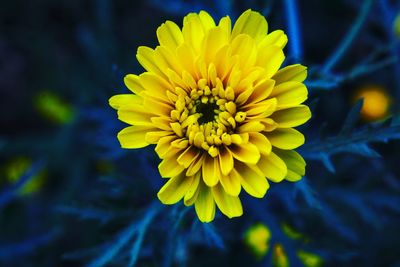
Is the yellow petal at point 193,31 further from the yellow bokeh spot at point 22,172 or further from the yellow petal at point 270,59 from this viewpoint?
the yellow bokeh spot at point 22,172

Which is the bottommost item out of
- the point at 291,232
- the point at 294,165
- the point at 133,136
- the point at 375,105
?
the point at 291,232

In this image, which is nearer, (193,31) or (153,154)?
(193,31)

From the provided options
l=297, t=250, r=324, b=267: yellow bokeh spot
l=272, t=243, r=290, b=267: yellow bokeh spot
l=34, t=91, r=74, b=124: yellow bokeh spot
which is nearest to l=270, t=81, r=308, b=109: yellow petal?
l=272, t=243, r=290, b=267: yellow bokeh spot

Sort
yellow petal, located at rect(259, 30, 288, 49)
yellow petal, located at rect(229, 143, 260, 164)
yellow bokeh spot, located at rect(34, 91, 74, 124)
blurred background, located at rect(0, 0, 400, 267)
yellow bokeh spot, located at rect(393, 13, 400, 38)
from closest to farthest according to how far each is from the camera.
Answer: yellow petal, located at rect(229, 143, 260, 164), yellow petal, located at rect(259, 30, 288, 49), blurred background, located at rect(0, 0, 400, 267), yellow bokeh spot, located at rect(393, 13, 400, 38), yellow bokeh spot, located at rect(34, 91, 74, 124)

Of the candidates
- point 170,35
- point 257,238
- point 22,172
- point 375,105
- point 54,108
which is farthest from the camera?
point 54,108

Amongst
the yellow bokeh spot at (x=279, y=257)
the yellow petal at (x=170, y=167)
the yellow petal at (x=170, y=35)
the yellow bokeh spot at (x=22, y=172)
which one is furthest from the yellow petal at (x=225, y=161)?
the yellow bokeh spot at (x=22, y=172)

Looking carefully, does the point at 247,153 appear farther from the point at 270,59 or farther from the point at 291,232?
the point at 291,232

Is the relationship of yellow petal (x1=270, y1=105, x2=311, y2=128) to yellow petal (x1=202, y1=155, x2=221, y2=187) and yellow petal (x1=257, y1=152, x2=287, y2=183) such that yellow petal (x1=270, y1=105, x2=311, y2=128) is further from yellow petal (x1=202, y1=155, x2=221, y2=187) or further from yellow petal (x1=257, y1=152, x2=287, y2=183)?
yellow petal (x1=202, y1=155, x2=221, y2=187)

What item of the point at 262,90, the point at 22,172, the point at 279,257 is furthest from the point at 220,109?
the point at 22,172
